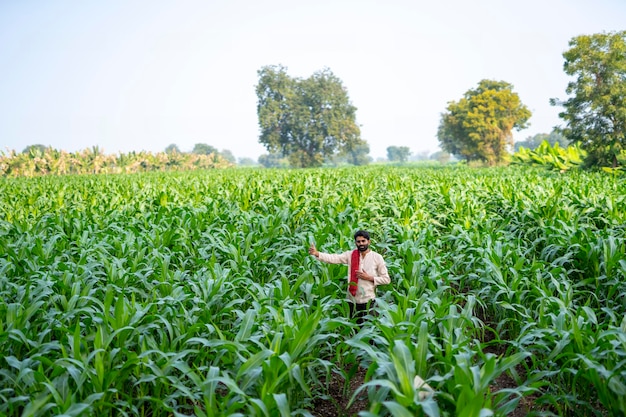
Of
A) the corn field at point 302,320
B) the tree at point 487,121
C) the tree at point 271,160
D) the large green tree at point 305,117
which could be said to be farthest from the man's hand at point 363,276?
the tree at point 271,160

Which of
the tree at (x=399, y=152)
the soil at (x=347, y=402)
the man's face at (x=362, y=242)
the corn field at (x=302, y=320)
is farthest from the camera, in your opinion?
the tree at (x=399, y=152)

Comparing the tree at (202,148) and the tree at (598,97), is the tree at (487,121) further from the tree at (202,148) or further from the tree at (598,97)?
the tree at (202,148)

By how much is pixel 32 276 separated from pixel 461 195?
7.56 metres

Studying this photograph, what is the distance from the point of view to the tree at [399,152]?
160625 mm

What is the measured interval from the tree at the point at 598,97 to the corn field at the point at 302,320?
638 inches

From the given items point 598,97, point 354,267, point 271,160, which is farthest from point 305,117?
point 271,160

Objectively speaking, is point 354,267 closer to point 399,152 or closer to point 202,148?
point 202,148

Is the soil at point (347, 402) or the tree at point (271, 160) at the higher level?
the tree at point (271, 160)

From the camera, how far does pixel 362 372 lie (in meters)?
4.13

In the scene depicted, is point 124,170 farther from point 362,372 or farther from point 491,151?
point 362,372

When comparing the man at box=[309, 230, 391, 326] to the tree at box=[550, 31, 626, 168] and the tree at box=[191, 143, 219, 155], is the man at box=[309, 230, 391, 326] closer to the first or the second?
the tree at box=[550, 31, 626, 168]

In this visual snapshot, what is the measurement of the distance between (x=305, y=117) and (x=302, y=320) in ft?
194

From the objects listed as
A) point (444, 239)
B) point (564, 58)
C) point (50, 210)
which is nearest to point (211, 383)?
point (444, 239)

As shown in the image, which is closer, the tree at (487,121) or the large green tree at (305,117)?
the tree at (487,121)
